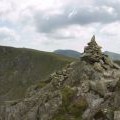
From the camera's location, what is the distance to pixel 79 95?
50.4 metres

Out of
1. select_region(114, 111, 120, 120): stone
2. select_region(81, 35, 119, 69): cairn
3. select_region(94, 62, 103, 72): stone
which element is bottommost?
select_region(114, 111, 120, 120): stone

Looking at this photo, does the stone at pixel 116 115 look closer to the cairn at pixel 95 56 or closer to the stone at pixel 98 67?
the stone at pixel 98 67

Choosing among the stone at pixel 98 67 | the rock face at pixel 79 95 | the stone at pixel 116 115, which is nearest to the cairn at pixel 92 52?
the rock face at pixel 79 95

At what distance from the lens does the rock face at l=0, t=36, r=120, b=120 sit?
46812 mm

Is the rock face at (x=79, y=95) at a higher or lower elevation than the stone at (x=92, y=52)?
lower

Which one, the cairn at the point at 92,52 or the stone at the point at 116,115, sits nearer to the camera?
the stone at the point at 116,115

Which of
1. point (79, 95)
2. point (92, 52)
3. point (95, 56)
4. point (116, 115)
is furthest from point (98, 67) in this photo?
point (116, 115)

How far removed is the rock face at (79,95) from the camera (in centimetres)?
4681

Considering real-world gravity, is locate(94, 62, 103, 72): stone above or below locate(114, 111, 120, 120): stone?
above

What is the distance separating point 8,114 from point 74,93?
1395cm

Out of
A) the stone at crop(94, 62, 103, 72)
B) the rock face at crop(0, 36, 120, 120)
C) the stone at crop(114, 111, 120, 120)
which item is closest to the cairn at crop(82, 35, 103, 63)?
the rock face at crop(0, 36, 120, 120)

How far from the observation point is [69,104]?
4912 centimetres

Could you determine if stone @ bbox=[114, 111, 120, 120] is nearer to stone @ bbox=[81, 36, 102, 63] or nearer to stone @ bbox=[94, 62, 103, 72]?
stone @ bbox=[94, 62, 103, 72]

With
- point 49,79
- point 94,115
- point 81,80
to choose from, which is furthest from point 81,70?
point 94,115
